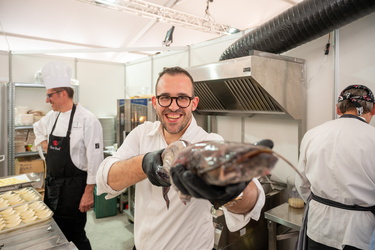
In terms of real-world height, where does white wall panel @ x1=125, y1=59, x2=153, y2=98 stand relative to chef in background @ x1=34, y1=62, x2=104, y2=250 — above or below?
above

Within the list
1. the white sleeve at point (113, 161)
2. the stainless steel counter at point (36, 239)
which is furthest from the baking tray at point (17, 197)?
the white sleeve at point (113, 161)

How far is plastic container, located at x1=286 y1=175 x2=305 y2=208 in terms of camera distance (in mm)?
2137

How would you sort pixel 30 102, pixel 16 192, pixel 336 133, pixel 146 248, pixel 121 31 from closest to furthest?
pixel 146 248, pixel 336 133, pixel 16 192, pixel 30 102, pixel 121 31

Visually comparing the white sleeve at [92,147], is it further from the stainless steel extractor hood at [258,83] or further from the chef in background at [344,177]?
the chef in background at [344,177]

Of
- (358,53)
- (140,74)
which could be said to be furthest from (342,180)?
(140,74)

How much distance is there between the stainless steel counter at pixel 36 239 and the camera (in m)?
1.27

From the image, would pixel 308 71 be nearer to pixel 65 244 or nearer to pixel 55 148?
pixel 65 244

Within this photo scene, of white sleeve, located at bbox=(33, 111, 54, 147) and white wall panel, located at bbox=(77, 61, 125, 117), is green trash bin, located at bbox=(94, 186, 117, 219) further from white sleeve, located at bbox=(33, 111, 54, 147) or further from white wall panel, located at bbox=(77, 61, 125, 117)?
white wall panel, located at bbox=(77, 61, 125, 117)

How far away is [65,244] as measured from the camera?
4.21ft

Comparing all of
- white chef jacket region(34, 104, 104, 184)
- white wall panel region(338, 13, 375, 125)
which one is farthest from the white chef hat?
white wall panel region(338, 13, 375, 125)

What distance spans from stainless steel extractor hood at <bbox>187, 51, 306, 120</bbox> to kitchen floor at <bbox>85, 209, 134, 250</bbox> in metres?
2.16

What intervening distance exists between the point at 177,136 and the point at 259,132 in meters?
1.60

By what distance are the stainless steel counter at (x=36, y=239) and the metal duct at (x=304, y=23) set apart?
2018mm

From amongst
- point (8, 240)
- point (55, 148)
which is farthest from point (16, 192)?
point (8, 240)
